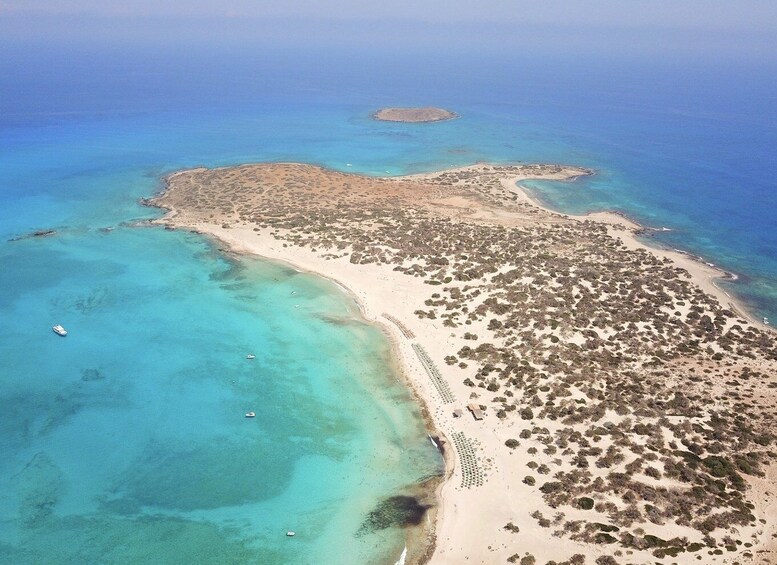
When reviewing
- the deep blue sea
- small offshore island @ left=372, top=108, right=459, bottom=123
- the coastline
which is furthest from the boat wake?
small offshore island @ left=372, top=108, right=459, bottom=123

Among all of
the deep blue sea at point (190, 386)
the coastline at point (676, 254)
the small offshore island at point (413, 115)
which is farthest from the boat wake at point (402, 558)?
the small offshore island at point (413, 115)

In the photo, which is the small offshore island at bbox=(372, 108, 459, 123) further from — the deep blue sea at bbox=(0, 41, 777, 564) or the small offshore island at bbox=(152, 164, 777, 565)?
the small offshore island at bbox=(152, 164, 777, 565)

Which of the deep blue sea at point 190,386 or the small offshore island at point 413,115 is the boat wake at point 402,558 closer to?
the deep blue sea at point 190,386

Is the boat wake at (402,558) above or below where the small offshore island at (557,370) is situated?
below

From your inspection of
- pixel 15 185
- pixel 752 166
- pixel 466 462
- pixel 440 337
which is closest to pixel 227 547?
pixel 466 462

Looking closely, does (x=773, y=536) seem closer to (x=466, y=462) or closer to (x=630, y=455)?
(x=630, y=455)

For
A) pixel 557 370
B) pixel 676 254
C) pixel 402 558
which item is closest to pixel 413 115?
pixel 676 254
